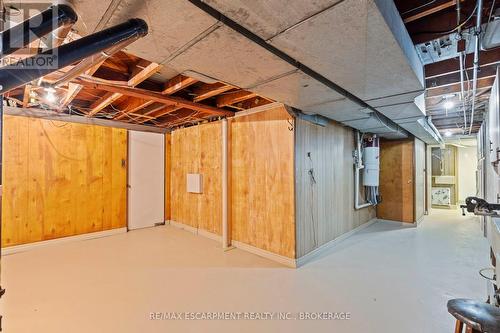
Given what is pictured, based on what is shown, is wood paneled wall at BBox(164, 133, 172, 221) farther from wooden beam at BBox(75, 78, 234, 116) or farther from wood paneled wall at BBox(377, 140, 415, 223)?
wood paneled wall at BBox(377, 140, 415, 223)

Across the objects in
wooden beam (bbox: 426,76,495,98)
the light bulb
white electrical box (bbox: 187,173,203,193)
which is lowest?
white electrical box (bbox: 187,173,203,193)

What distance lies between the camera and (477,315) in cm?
108

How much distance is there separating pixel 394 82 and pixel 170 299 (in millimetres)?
2892

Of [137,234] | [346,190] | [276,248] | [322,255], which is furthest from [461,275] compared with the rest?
[137,234]

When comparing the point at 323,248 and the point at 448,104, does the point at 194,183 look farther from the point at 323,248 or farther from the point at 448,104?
the point at 448,104

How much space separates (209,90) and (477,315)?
9.69 ft

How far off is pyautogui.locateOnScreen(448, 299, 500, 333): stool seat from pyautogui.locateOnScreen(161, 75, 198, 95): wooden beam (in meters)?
2.70

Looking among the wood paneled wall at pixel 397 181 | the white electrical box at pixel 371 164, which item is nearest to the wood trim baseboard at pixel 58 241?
the white electrical box at pixel 371 164

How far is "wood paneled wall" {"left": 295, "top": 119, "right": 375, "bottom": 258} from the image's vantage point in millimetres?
3172

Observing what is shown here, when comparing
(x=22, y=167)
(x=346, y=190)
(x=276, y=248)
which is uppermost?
(x=22, y=167)

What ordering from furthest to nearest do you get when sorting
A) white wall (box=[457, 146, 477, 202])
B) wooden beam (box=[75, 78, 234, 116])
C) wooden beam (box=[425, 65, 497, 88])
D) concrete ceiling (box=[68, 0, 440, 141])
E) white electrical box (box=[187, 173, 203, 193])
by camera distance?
white wall (box=[457, 146, 477, 202]), white electrical box (box=[187, 173, 203, 193]), wooden beam (box=[425, 65, 497, 88]), wooden beam (box=[75, 78, 234, 116]), concrete ceiling (box=[68, 0, 440, 141])

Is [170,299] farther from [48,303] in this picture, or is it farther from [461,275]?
[461,275]

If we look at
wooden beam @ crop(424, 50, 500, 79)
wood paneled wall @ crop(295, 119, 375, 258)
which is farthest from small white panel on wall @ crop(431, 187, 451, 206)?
wooden beam @ crop(424, 50, 500, 79)

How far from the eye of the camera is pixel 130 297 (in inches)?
91.6
